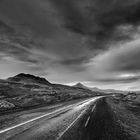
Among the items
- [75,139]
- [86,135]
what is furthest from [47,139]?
[86,135]

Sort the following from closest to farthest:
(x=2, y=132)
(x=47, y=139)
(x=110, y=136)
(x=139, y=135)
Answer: (x=47, y=139), (x=2, y=132), (x=110, y=136), (x=139, y=135)

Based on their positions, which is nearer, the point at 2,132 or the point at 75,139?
the point at 75,139

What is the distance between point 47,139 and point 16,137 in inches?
58.2

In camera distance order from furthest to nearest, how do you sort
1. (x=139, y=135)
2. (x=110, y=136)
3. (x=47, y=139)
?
(x=139, y=135) < (x=110, y=136) < (x=47, y=139)

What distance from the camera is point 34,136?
20.6ft

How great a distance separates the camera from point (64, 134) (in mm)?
6750

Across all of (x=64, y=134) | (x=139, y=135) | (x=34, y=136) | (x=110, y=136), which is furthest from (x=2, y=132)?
(x=139, y=135)

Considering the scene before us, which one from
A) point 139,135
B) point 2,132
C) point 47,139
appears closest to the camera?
point 47,139

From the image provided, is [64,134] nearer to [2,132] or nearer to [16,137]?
[16,137]

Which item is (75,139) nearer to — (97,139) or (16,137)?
(97,139)

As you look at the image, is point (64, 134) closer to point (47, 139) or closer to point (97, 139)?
point (47, 139)

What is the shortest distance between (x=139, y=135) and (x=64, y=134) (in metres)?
4.82

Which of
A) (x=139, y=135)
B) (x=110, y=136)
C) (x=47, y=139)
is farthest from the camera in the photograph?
(x=139, y=135)

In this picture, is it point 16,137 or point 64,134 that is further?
point 64,134
